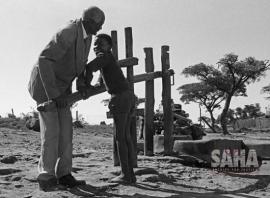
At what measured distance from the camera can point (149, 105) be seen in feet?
24.2

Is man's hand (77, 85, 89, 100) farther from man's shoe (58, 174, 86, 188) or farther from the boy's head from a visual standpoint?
man's shoe (58, 174, 86, 188)

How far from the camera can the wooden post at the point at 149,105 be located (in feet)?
23.5

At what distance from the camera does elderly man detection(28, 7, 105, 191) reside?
409 cm

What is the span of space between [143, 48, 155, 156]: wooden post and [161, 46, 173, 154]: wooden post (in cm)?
25

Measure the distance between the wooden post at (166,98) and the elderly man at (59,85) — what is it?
3090 millimetres

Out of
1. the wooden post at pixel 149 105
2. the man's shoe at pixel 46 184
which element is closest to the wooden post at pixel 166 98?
the wooden post at pixel 149 105

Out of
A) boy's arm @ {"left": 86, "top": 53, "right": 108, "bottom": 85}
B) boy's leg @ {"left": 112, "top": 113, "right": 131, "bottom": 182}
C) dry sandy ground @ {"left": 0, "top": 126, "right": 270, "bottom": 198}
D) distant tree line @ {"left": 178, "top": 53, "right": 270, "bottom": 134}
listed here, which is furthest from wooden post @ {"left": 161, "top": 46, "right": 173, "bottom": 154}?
distant tree line @ {"left": 178, "top": 53, "right": 270, "bottom": 134}

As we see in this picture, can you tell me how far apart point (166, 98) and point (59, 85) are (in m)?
3.50

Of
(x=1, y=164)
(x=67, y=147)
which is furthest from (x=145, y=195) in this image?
(x=1, y=164)

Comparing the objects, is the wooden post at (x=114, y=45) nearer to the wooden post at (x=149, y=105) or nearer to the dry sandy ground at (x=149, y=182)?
the wooden post at (x=149, y=105)

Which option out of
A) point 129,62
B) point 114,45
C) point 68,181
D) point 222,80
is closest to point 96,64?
point 68,181

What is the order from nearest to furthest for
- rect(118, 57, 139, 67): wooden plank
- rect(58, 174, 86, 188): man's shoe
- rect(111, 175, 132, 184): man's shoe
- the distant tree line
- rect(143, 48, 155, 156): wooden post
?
rect(58, 174, 86, 188): man's shoe, rect(111, 175, 132, 184): man's shoe, rect(118, 57, 139, 67): wooden plank, rect(143, 48, 155, 156): wooden post, the distant tree line

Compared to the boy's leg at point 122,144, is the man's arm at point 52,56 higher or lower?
higher

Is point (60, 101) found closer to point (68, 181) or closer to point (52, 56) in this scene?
point (52, 56)
